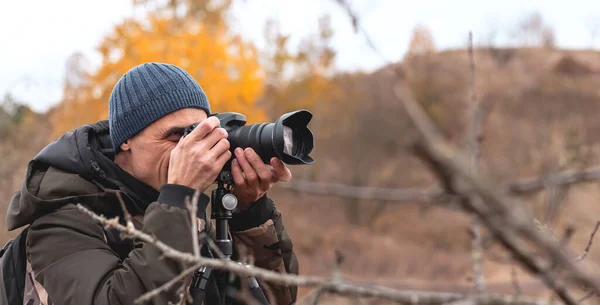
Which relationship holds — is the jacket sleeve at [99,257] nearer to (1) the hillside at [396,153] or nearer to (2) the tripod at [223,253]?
(2) the tripod at [223,253]

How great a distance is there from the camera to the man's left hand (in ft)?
6.21

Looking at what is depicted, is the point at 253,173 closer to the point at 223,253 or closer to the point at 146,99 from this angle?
the point at 223,253

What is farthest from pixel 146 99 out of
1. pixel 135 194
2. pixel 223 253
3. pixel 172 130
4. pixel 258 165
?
pixel 223 253

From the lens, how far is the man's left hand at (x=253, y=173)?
189cm

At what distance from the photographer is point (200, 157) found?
5.67 ft

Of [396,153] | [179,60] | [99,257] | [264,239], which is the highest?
[99,257]

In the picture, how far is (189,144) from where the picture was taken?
175cm

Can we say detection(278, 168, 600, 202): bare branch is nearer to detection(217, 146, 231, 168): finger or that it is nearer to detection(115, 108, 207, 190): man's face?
detection(217, 146, 231, 168): finger

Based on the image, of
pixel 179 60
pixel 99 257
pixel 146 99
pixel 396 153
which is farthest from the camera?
pixel 396 153

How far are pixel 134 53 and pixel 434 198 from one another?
15.0 m

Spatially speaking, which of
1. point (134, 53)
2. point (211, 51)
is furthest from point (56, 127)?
point (211, 51)

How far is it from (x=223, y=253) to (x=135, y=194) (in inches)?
11.9

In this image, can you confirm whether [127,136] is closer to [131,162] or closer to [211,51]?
[131,162]

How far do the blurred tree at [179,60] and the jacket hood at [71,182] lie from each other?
42.0 feet
